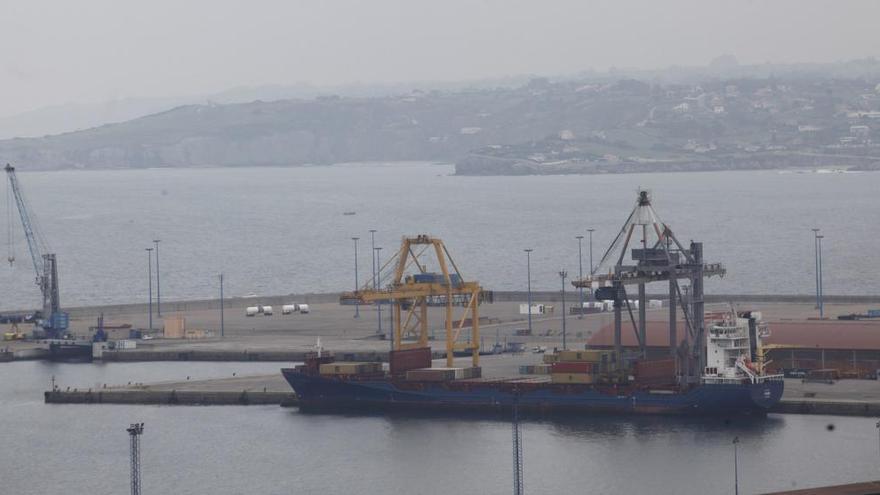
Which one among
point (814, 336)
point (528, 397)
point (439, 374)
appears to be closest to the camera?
point (528, 397)

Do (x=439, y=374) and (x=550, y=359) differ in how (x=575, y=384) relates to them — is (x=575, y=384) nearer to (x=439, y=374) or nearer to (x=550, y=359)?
(x=550, y=359)

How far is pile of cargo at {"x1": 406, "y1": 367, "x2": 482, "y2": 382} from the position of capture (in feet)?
222

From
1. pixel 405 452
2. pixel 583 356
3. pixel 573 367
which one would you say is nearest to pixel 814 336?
pixel 583 356

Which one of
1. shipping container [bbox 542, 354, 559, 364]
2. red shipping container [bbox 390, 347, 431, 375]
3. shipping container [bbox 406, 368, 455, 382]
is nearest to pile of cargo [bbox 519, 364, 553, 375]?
shipping container [bbox 542, 354, 559, 364]

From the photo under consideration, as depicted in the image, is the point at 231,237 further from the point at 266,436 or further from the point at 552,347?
the point at 266,436

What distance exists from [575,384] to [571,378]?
12.9 inches

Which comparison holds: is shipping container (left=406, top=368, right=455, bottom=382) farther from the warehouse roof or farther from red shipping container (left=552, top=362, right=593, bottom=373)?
the warehouse roof

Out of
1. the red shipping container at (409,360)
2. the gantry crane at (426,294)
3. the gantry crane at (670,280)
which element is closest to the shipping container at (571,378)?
the gantry crane at (670,280)

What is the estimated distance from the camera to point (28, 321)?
9738 cm

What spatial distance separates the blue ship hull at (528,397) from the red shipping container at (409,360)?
24.7 inches

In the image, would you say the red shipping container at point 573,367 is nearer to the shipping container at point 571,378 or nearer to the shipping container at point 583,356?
the shipping container at point 571,378

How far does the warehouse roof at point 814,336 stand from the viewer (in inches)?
2640

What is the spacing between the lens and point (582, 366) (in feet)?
213

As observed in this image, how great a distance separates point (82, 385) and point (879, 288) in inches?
2222
